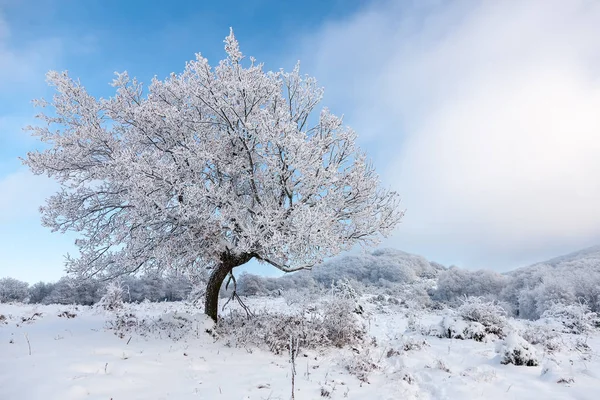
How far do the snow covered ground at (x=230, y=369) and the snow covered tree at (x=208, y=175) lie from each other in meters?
2.14

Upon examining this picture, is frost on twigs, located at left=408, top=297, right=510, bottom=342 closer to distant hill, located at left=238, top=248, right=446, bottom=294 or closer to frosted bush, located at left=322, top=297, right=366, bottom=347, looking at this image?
frosted bush, located at left=322, top=297, right=366, bottom=347

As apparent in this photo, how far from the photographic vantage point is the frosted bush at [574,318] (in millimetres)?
14248

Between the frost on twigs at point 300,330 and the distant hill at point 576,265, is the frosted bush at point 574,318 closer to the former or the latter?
the distant hill at point 576,265

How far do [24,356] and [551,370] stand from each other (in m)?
11.7

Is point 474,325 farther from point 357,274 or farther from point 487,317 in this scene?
point 357,274

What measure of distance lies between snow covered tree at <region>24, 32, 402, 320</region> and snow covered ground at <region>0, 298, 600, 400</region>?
214 centimetres

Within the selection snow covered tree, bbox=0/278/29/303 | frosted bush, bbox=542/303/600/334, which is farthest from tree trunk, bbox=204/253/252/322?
snow covered tree, bbox=0/278/29/303

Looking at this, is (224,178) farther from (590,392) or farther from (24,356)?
(590,392)

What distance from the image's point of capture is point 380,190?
11633mm

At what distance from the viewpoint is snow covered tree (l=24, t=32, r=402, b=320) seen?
29.8ft

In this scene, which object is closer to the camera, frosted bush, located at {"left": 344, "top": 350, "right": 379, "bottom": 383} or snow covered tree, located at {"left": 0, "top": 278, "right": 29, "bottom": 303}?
frosted bush, located at {"left": 344, "top": 350, "right": 379, "bottom": 383}

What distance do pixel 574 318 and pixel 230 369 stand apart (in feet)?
53.0

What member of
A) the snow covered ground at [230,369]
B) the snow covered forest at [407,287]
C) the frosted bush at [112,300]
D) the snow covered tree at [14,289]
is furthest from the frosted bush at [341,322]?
the snow covered tree at [14,289]

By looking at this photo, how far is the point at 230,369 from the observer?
25.7 feet
